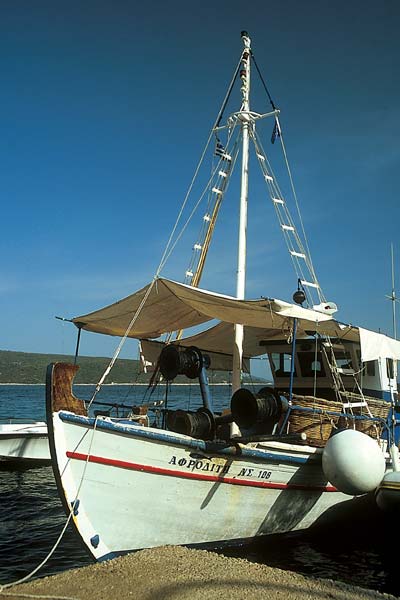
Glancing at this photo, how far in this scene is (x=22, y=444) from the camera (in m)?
19.5

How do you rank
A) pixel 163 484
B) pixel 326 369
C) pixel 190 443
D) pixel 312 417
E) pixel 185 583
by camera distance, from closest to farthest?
pixel 185 583 → pixel 163 484 → pixel 190 443 → pixel 312 417 → pixel 326 369

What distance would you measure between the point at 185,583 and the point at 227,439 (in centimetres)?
A: 441

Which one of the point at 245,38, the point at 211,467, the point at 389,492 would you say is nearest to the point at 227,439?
the point at 211,467

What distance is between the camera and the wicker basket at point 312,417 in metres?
11.2

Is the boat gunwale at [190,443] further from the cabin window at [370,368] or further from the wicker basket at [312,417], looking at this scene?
the cabin window at [370,368]

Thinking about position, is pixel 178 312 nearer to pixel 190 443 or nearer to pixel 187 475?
pixel 190 443

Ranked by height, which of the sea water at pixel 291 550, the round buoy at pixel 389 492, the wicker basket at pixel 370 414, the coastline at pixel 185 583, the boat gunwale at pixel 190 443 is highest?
the wicker basket at pixel 370 414

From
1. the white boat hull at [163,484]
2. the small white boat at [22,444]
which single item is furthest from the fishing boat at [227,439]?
the small white boat at [22,444]

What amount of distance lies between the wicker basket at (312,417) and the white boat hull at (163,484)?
48cm

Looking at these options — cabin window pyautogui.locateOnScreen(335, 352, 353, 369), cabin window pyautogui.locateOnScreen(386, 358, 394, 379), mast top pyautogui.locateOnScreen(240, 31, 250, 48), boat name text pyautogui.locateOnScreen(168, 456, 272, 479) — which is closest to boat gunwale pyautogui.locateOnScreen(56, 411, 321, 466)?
boat name text pyautogui.locateOnScreen(168, 456, 272, 479)

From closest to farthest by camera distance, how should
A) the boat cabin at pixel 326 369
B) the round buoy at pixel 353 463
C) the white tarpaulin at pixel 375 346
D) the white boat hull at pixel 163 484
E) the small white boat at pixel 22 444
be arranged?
the white boat hull at pixel 163 484 < the round buoy at pixel 353 463 < the white tarpaulin at pixel 375 346 < the boat cabin at pixel 326 369 < the small white boat at pixel 22 444

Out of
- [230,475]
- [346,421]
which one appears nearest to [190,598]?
[230,475]

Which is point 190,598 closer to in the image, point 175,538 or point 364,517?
point 175,538

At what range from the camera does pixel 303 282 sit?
13.4 m
